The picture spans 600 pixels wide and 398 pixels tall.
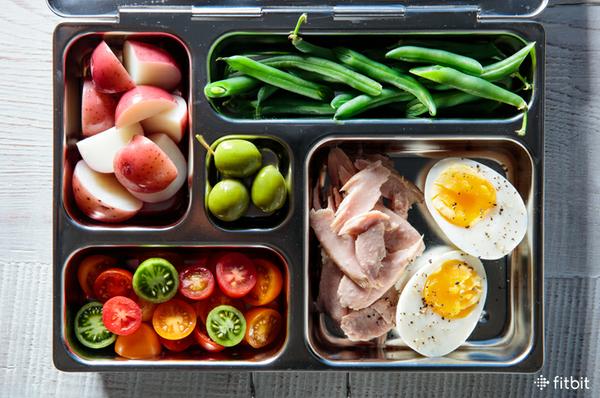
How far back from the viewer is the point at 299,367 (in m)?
1.92

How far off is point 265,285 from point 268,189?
30 centimetres

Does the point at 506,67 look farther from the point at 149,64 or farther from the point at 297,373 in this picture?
the point at 297,373

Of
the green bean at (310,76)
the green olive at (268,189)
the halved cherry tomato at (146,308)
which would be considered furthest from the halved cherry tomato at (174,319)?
the green bean at (310,76)

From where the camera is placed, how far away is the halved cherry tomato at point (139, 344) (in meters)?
1.96

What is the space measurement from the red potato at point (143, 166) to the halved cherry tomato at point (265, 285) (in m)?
0.37

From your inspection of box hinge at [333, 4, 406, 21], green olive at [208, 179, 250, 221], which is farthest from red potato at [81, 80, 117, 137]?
box hinge at [333, 4, 406, 21]

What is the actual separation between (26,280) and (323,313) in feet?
3.06

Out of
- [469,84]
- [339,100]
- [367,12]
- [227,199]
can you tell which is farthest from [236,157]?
[469,84]

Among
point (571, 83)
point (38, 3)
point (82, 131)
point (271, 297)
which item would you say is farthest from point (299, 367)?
point (38, 3)

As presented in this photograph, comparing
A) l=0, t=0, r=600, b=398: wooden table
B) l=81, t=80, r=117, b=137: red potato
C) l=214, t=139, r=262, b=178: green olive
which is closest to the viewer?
l=214, t=139, r=262, b=178: green olive

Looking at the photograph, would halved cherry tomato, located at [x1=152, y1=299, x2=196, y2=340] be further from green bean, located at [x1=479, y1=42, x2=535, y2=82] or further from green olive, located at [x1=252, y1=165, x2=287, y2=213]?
green bean, located at [x1=479, y1=42, x2=535, y2=82]

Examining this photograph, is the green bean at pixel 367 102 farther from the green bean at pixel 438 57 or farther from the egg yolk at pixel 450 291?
the egg yolk at pixel 450 291

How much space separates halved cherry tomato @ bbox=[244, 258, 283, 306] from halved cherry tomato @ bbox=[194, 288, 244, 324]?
0.04 metres

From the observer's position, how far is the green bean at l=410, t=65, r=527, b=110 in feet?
6.18
